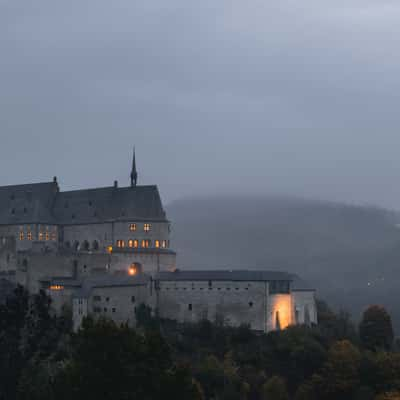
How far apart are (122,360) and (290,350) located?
137 feet

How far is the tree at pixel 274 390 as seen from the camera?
81750 millimetres

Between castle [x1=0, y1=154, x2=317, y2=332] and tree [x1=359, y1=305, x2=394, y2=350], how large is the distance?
238 inches

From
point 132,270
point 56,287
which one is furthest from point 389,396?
point 56,287

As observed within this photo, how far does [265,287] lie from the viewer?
91688 mm

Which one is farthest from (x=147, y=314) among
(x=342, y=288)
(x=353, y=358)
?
(x=342, y=288)

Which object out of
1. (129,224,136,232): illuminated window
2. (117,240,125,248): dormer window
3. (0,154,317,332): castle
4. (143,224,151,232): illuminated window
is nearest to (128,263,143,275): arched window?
(0,154,317,332): castle

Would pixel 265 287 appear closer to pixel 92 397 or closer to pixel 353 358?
pixel 353 358

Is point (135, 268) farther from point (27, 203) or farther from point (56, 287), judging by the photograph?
point (27, 203)

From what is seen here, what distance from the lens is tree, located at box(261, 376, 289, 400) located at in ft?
268

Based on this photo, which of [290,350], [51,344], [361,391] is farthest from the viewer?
[290,350]

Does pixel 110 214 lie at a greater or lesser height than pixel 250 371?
greater

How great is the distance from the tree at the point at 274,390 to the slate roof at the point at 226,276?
12465 millimetres

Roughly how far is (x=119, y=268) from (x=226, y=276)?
1503 centimetres

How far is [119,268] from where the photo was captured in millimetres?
103125
